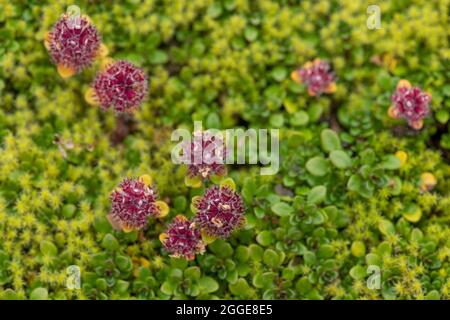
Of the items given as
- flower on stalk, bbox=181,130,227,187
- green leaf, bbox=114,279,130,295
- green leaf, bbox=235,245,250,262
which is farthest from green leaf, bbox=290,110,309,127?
green leaf, bbox=114,279,130,295

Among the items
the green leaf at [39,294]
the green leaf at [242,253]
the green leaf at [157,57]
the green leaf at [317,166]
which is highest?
the green leaf at [157,57]

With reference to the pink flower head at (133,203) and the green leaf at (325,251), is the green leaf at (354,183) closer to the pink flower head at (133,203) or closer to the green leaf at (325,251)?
the green leaf at (325,251)

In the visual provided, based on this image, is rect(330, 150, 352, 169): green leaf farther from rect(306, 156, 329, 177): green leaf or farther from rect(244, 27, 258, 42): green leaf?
rect(244, 27, 258, 42): green leaf

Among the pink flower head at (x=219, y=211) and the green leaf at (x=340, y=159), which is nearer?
the pink flower head at (x=219, y=211)

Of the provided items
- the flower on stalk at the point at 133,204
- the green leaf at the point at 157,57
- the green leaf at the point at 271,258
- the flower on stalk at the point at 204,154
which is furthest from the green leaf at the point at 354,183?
the green leaf at the point at 157,57
